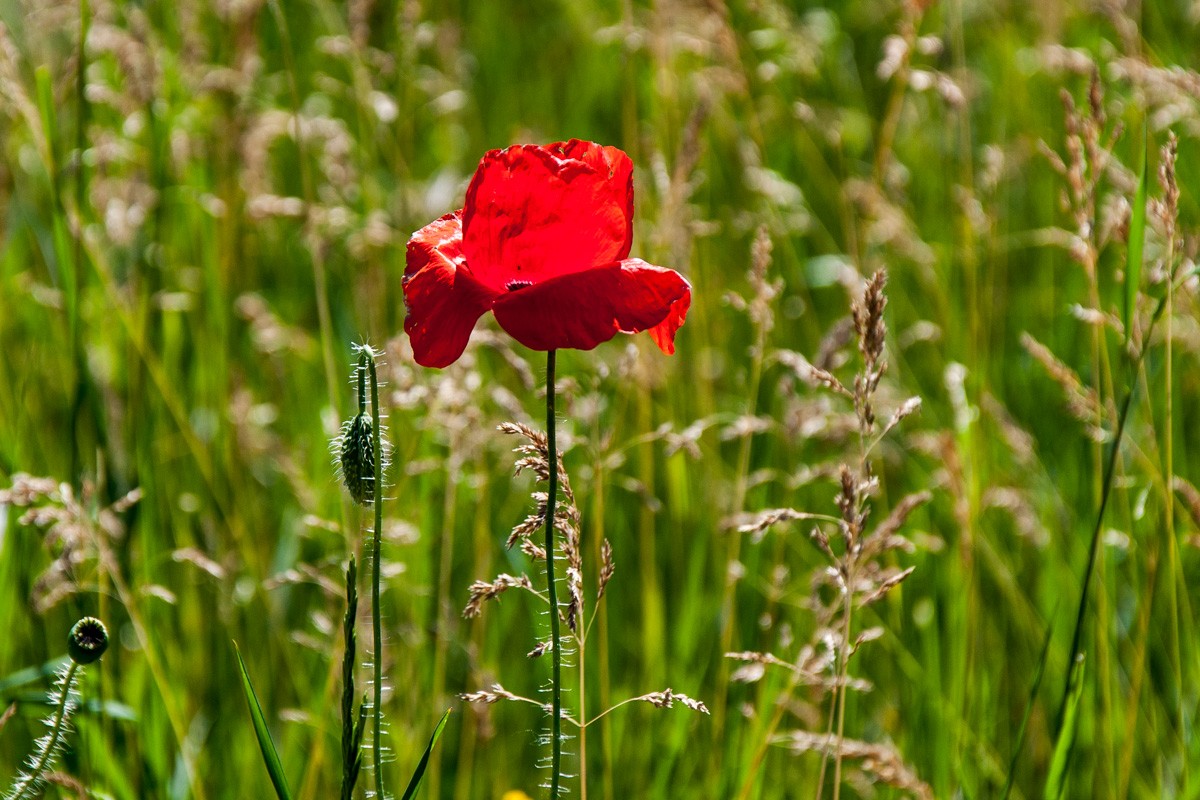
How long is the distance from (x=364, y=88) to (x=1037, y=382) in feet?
5.60

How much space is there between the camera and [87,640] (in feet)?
4.03

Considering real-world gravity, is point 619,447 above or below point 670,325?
below

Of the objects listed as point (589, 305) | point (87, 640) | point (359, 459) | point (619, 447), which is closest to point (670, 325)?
point (589, 305)

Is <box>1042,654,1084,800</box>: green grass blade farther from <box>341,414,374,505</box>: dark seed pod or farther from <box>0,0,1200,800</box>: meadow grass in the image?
<box>341,414,374,505</box>: dark seed pod

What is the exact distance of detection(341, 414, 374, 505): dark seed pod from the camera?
1.17 m

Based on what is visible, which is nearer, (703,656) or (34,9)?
(703,656)

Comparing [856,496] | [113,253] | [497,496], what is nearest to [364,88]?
[113,253]

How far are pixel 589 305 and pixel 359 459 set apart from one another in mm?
262

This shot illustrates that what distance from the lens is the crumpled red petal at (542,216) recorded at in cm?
117

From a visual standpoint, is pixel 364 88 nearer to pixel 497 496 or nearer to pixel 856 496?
pixel 497 496

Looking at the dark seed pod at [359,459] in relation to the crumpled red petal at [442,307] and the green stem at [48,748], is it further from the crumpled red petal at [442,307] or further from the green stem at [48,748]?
the green stem at [48,748]

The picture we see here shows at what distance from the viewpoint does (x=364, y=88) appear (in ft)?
8.49

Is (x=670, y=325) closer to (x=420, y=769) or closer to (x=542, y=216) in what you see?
(x=542, y=216)

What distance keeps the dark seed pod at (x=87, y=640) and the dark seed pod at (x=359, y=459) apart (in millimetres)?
293
